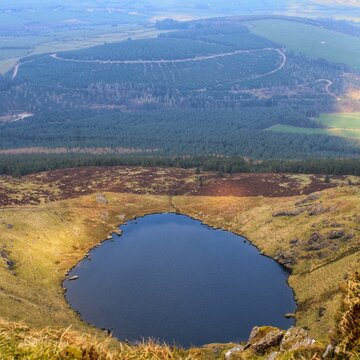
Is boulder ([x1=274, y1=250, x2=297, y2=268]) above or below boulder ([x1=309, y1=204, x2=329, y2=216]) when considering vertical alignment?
below

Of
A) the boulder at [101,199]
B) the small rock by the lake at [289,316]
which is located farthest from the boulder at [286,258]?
the boulder at [101,199]

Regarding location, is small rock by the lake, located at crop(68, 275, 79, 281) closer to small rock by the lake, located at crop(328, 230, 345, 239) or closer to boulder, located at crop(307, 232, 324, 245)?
boulder, located at crop(307, 232, 324, 245)

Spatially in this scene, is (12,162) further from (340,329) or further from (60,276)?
(340,329)

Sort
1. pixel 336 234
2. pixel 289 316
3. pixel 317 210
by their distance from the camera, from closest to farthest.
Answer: pixel 289 316, pixel 336 234, pixel 317 210

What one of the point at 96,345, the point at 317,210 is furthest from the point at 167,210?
the point at 96,345

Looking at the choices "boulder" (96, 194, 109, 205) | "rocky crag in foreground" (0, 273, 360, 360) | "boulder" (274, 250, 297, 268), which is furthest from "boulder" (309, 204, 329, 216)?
"rocky crag in foreground" (0, 273, 360, 360)

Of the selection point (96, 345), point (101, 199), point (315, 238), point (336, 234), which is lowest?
point (101, 199)

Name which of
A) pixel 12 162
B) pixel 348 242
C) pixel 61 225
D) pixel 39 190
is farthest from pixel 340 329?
pixel 12 162

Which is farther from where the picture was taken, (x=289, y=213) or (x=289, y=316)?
(x=289, y=213)

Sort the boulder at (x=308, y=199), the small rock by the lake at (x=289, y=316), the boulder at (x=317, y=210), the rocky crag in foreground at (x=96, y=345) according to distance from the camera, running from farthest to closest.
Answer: the boulder at (x=308, y=199), the boulder at (x=317, y=210), the small rock by the lake at (x=289, y=316), the rocky crag in foreground at (x=96, y=345)

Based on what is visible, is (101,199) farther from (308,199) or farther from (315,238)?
(315,238)

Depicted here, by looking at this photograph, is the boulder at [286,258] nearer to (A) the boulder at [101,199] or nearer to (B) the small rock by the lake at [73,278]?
(B) the small rock by the lake at [73,278]

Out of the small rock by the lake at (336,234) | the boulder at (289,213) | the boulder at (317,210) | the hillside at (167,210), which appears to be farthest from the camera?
the boulder at (289,213)
